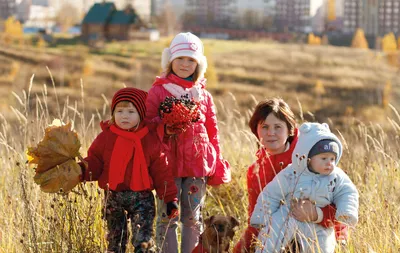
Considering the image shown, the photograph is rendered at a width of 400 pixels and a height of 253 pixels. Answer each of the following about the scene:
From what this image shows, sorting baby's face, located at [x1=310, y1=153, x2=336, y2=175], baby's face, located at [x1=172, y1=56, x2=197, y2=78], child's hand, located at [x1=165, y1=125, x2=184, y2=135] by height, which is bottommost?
baby's face, located at [x1=310, y1=153, x2=336, y2=175]

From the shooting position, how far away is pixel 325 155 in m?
4.25

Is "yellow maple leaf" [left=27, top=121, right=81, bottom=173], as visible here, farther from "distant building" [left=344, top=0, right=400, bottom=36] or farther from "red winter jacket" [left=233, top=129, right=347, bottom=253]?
"distant building" [left=344, top=0, right=400, bottom=36]

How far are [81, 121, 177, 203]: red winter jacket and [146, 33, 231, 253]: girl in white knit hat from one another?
0.68ft

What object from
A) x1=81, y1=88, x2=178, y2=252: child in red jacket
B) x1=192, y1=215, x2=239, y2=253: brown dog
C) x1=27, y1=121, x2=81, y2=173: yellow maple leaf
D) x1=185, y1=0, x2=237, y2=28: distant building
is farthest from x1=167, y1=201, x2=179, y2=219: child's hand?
x1=185, y1=0, x2=237, y2=28: distant building

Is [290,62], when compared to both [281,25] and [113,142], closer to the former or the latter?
[281,25]

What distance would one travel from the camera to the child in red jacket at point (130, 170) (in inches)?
178

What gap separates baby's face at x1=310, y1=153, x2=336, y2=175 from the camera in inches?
167

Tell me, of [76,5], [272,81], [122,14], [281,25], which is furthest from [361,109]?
[76,5]

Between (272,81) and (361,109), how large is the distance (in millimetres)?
8269

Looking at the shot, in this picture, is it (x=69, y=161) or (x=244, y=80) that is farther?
(x=244, y=80)

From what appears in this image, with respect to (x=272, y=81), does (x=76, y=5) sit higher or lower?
higher

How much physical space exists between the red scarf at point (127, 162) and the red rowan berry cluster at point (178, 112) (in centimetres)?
23

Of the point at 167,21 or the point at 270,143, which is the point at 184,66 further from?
the point at 167,21

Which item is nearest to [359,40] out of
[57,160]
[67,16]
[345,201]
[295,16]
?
[295,16]
